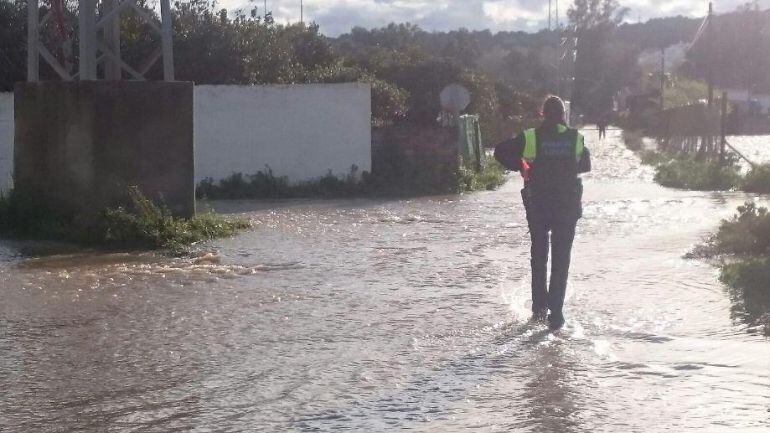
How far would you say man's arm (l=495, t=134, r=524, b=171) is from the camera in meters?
8.39

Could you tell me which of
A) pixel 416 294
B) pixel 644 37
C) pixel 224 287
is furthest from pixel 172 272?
pixel 644 37

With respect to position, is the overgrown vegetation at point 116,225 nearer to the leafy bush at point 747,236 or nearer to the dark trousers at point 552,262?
the dark trousers at point 552,262

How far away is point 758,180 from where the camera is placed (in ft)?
67.5

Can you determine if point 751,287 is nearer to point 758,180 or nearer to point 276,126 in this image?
point 758,180

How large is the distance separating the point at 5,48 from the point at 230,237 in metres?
11.8

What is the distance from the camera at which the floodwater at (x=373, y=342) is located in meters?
6.02

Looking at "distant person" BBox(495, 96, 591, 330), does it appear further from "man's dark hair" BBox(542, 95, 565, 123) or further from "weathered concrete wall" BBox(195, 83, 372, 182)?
"weathered concrete wall" BBox(195, 83, 372, 182)

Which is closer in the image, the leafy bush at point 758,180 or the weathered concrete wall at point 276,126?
the weathered concrete wall at point 276,126

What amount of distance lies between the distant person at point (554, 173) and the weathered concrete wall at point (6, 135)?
1285cm

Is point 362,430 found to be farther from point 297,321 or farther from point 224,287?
point 224,287

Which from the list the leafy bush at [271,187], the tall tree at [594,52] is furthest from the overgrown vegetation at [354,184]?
the tall tree at [594,52]

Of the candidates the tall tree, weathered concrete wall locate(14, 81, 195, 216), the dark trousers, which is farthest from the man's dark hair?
the tall tree

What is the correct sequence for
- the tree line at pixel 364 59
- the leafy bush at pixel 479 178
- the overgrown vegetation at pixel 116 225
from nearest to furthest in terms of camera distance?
1. the overgrown vegetation at pixel 116 225
2. the leafy bush at pixel 479 178
3. the tree line at pixel 364 59

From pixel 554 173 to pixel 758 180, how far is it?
13393mm
